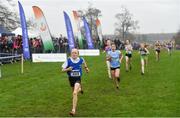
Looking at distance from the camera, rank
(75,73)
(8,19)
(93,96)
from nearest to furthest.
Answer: (75,73) → (93,96) → (8,19)

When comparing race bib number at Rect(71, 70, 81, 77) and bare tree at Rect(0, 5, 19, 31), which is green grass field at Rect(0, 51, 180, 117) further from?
bare tree at Rect(0, 5, 19, 31)

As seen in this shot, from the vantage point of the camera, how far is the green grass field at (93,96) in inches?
546

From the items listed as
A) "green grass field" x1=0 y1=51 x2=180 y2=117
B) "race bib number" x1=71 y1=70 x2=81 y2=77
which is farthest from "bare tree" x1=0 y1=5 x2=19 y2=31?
"race bib number" x1=71 y1=70 x2=81 y2=77

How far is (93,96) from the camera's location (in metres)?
16.9

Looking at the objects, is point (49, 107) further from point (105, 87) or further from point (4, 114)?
point (105, 87)

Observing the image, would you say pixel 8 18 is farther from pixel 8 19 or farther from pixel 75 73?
pixel 75 73

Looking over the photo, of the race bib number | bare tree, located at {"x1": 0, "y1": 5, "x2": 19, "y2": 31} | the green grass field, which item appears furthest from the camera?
bare tree, located at {"x1": 0, "y1": 5, "x2": 19, "y2": 31}

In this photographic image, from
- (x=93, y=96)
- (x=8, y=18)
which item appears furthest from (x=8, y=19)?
(x=93, y=96)

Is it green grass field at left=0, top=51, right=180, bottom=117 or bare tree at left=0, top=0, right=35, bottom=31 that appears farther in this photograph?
bare tree at left=0, top=0, right=35, bottom=31

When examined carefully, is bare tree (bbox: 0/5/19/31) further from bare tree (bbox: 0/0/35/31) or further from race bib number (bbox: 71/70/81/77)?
race bib number (bbox: 71/70/81/77)

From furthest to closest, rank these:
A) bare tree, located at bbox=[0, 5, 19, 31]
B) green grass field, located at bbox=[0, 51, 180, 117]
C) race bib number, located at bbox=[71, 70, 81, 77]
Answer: bare tree, located at bbox=[0, 5, 19, 31], green grass field, located at bbox=[0, 51, 180, 117], race bib number, located at bbox=[71, 70, 81, 77]

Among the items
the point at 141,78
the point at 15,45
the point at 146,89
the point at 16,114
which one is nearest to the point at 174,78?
the point at 141,78

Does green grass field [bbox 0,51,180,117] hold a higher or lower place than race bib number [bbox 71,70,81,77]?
lower

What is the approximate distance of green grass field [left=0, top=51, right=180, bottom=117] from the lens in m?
13.9
